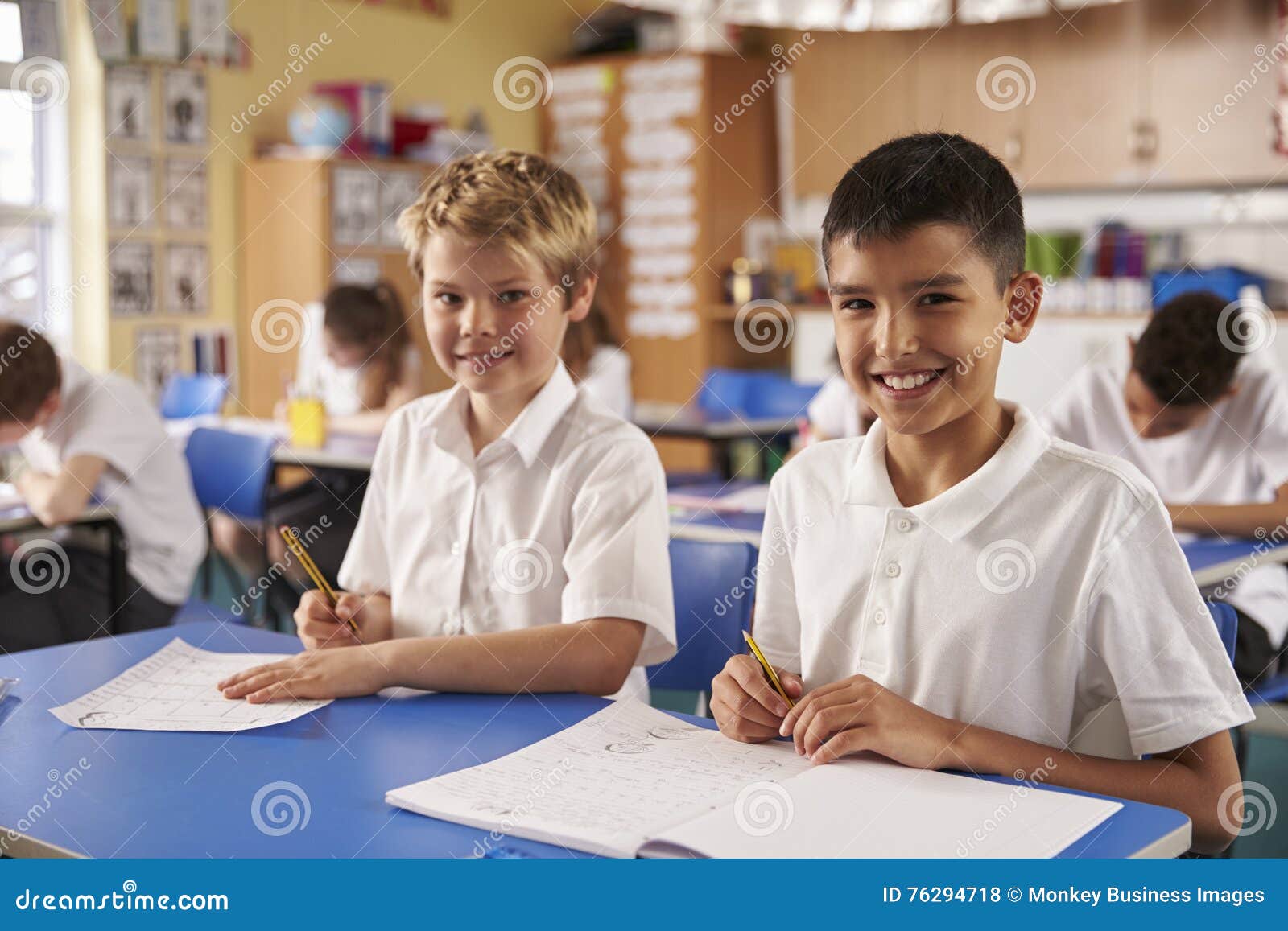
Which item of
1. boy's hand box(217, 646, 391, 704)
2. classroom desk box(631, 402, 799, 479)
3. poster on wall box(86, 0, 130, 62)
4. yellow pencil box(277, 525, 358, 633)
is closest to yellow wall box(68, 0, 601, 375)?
poster on wall box(86, 0, 130, 62)

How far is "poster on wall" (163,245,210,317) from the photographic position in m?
5.91

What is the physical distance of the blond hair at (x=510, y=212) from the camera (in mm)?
1626

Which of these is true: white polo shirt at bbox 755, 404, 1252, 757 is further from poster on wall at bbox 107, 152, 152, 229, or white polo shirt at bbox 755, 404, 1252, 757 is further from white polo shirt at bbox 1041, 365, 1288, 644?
poster on wall at bbox 107, 152, 152, 229

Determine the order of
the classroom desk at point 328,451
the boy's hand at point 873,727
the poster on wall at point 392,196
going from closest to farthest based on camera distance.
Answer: the boy's hand at point 873,727, the classroom desk at point 328,451, the poster on wall at point 392,196

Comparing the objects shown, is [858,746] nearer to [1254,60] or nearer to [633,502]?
[633,502]

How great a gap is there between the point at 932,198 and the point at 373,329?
10.7ft

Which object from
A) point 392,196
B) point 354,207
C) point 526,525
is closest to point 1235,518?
point 526,525

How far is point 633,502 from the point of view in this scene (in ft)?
5.26

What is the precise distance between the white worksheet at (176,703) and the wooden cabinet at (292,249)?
440 centimetres

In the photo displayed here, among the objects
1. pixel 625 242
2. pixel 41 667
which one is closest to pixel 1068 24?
pixel 625 242

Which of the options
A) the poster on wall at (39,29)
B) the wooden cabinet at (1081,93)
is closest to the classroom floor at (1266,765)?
the wooden cabinet at (1081,93)

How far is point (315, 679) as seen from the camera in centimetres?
137

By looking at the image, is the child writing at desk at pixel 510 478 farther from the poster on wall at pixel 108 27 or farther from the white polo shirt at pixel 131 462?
the poster on wall at pixel 108 27

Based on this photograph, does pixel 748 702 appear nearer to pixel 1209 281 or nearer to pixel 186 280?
pixel 1209 281
